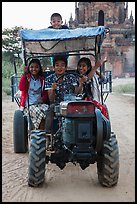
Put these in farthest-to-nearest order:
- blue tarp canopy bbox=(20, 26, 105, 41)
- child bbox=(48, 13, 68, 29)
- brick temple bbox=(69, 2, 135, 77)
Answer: brick temple bbox=(69, 2, 135, 77) → child bbox=(48, 13, 68, 29) → blue tarp canopy bbox=(20, 26, 105, 41)

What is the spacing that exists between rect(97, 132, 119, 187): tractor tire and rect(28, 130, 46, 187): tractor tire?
0.76m

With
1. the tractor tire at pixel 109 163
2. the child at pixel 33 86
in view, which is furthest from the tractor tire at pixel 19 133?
A: the tractor tire at pixel 109 163

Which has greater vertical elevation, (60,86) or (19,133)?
(60,86)

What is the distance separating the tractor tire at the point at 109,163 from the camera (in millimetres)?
5324

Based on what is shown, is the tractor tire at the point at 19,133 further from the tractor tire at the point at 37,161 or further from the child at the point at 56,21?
the tractor tire at the point at 37,161

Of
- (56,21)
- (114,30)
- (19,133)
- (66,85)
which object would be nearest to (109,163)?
(66,85)

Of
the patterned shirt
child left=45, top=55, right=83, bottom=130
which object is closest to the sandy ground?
child left=45, top=55, right=83, bottom=130

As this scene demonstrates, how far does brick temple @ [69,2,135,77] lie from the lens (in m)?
44.8

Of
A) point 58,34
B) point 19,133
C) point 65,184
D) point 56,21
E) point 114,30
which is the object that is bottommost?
point 65,184

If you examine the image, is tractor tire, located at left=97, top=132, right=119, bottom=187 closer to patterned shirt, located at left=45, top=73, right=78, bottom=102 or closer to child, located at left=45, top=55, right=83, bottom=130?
child, located at left=45, top=55, right=83, bottom=130

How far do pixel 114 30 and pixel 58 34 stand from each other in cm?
4078

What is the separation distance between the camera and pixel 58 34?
20.0 ft

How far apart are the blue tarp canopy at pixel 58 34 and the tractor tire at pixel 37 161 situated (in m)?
1.52

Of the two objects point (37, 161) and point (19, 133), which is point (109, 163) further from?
point (19, 133)
